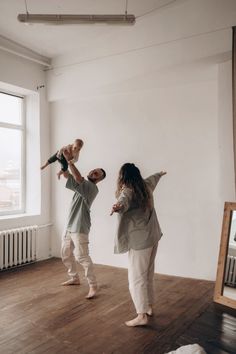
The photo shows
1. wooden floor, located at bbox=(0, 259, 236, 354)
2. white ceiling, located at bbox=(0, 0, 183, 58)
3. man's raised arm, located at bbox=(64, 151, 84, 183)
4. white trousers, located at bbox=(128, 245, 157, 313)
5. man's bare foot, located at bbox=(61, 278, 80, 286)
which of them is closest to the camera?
wooden floor, located at bbox=(0, 259, 236, 354)

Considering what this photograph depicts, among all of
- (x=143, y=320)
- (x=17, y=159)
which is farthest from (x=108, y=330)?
(x=17, y=159)

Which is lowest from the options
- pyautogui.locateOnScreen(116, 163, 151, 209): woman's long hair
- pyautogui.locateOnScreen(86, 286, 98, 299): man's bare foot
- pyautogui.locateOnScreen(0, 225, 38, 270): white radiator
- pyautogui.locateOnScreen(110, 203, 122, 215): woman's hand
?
pyautogui.locateOnScreen(86, 286, 98, 299): man's bare foot

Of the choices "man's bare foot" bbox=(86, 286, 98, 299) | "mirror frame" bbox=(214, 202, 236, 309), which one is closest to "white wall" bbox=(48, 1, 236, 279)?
"mirror frame" bbox=(214, 202, 236, 309)

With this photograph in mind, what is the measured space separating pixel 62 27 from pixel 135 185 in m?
2.76

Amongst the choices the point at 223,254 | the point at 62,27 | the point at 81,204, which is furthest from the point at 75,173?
the point at 62,27

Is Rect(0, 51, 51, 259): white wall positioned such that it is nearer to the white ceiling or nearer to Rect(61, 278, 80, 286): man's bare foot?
the white ceiling

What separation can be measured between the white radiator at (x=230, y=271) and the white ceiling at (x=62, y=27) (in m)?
2.85

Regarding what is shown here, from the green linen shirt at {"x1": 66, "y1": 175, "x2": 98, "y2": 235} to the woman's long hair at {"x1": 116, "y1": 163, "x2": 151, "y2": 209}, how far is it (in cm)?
68

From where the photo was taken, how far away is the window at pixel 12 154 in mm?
5031

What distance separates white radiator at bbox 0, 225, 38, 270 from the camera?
14.9ft

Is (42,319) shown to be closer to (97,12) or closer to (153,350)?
(153,350)

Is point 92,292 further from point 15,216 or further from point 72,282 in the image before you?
point 15,216

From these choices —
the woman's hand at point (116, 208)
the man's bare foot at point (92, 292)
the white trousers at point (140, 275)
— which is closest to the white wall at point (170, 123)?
the man's bare foot at point (92, 292)

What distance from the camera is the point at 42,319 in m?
2.91
